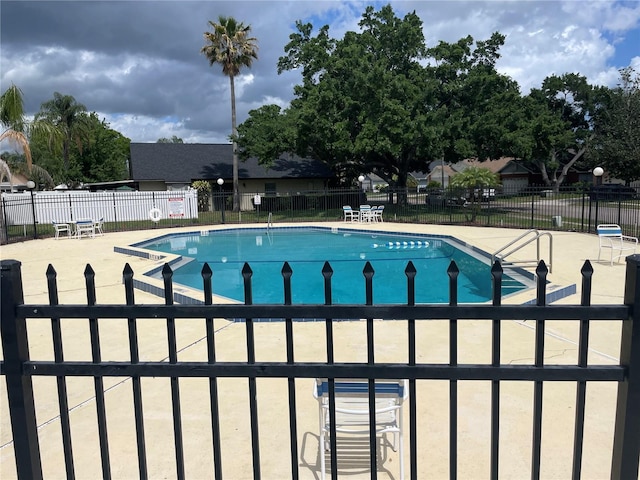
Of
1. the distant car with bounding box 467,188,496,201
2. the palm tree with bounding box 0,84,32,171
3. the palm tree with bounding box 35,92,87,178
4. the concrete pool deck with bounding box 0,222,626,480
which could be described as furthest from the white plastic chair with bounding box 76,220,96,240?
the palm tree with bounding box 35,92,87,178

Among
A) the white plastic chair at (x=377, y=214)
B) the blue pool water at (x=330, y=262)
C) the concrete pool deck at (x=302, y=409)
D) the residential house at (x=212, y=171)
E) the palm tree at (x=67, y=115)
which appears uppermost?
the palm tree at (x=67, y=115)

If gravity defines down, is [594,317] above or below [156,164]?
below

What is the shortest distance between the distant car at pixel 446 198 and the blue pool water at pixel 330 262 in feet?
17.2

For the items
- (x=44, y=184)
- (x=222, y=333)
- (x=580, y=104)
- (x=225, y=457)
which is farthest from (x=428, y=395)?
(x=580, y=104)

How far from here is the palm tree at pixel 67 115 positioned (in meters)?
37.3

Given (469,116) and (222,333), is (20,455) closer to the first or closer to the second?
(222,333)

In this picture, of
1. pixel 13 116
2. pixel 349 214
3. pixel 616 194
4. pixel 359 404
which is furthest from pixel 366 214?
pixel 359 404

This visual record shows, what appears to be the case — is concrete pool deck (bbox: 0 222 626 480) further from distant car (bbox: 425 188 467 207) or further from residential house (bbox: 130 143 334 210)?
residential house (bbox: 130 143 334 210)

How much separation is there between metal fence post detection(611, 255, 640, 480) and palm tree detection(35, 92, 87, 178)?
137ft

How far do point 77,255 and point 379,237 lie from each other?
11.2m

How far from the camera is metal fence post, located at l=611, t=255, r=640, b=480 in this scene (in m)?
1.76

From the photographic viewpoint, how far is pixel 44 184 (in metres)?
43.3

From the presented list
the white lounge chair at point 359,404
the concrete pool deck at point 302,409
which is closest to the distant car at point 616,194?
the concrete pool deck at point 302,409

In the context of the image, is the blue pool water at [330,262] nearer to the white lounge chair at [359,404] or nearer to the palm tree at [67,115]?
the white lounge chair at [359,404]
